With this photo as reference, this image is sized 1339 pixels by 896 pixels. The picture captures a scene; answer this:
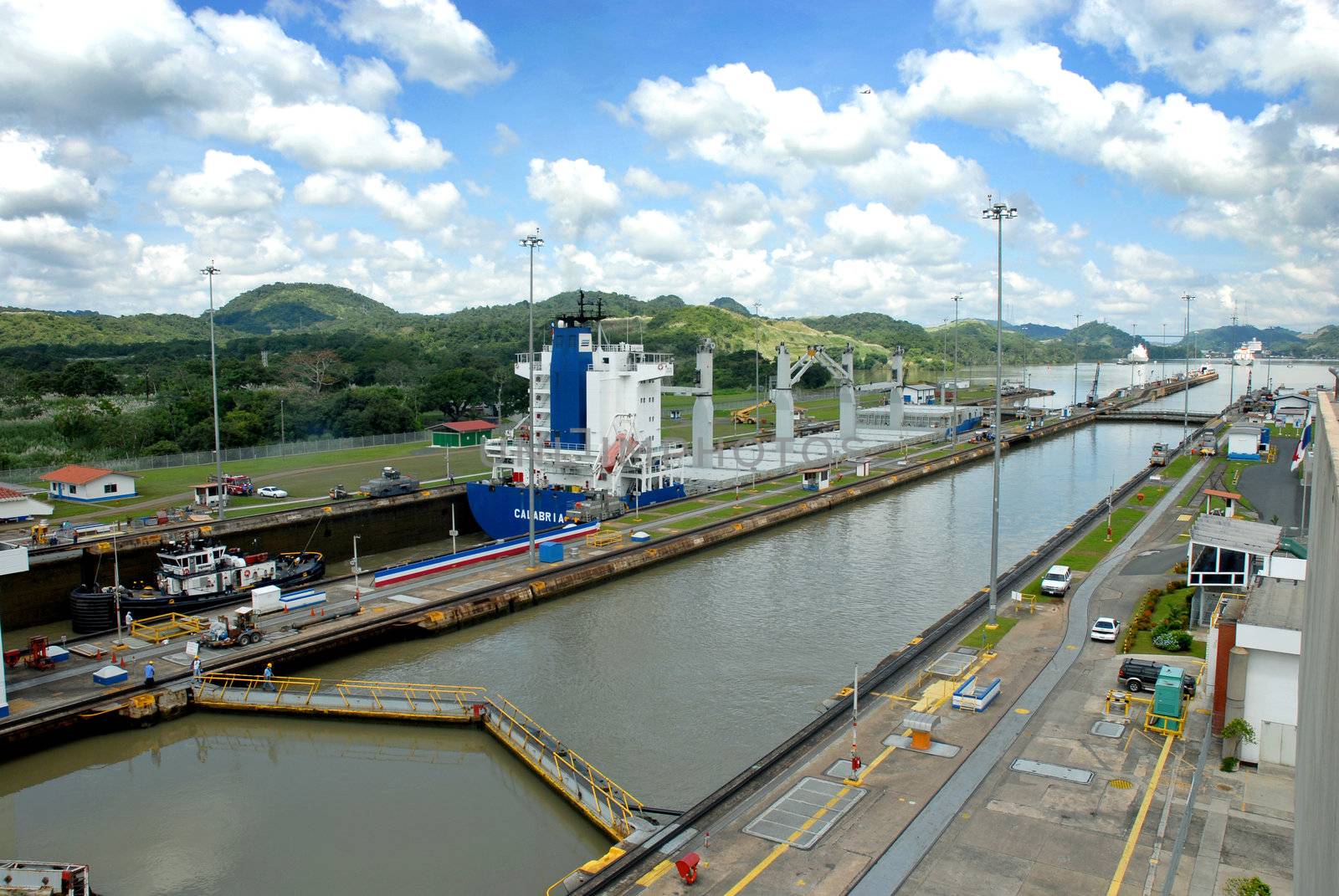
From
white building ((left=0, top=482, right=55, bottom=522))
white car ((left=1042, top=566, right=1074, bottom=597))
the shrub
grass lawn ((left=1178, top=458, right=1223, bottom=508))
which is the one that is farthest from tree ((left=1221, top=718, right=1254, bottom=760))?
white building ((left=0, top=482, right=55, bottom=522))

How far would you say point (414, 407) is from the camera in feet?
259

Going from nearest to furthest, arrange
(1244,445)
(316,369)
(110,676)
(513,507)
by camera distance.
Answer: (110,676), (513,507), (1244,445), (316,369)

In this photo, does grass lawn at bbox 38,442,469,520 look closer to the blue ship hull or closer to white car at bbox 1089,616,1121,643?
the blue ship hull

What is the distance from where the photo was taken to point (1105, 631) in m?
22.2

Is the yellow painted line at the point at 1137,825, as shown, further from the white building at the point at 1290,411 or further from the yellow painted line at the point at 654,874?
the white building at the point at 1290,411

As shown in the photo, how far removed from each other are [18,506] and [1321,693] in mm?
43166

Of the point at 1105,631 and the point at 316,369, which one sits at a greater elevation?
the point at 316,369

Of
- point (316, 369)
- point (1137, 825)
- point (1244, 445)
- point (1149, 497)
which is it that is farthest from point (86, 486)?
point (1244, 445)

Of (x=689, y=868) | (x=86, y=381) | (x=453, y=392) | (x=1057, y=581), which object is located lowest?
(x=689, y=868)

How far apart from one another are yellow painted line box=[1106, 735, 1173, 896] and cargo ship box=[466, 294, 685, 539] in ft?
92.2

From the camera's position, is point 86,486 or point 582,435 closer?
point 86,486

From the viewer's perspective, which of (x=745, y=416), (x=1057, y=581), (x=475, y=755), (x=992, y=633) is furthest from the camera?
(x=745, y=416)

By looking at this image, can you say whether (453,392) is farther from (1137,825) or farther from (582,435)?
(1137,825)

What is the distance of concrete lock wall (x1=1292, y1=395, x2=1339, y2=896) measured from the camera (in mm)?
4613
